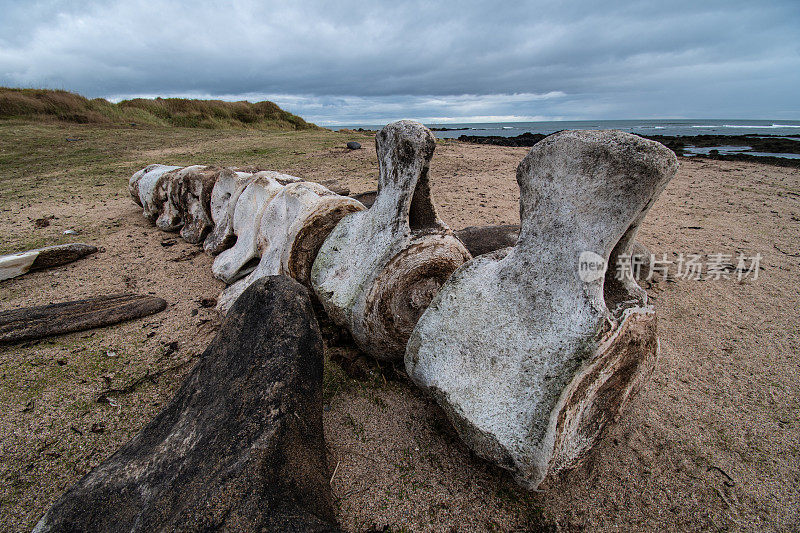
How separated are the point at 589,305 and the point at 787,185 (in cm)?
1067

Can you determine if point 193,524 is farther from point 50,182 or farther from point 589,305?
point 50,182

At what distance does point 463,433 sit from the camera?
201cm

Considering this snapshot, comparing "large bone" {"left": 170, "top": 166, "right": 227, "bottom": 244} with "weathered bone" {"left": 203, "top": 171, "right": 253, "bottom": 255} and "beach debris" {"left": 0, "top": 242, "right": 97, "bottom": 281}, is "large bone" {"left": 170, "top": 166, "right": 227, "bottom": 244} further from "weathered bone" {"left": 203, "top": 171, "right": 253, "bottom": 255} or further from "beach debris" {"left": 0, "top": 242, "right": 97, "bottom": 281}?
"beach debris" {"left": 0, "top": 242, "right": 97, "bottom": 281}

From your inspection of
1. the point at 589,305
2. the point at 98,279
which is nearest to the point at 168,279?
the point at 98,279

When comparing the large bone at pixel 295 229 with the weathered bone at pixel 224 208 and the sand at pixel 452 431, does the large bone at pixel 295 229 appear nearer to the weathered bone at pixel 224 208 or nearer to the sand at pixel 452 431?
the sand at pixel 452 431

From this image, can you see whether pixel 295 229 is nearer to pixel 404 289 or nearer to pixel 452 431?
pixel 404 289

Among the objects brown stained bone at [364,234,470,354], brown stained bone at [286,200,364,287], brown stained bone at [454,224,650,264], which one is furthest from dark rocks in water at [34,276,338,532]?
brown stained bone at [454,224,650,264]

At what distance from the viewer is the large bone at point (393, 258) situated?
106 inches

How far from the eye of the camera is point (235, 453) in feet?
5.40

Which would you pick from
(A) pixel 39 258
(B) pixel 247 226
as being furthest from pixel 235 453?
(A) pixel 39 258

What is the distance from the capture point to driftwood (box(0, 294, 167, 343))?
10.3ft

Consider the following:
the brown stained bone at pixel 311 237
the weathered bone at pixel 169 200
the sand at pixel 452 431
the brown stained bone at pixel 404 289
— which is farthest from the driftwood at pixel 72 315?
the weathered bone at pixel 169 200

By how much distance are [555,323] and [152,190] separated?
666cm

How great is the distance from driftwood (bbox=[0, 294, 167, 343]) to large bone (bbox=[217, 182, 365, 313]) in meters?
0.70
